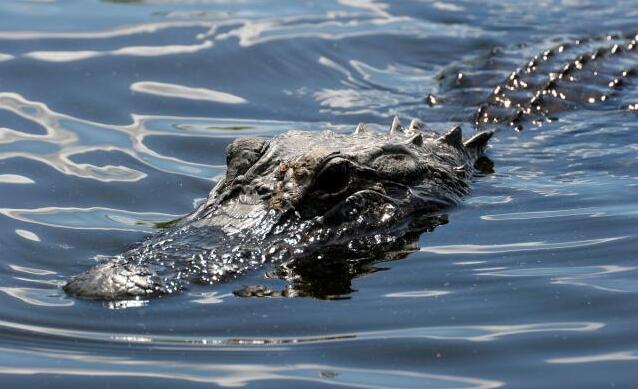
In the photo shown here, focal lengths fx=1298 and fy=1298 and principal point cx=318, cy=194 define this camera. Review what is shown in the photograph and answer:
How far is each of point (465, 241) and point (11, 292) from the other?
7.85ft

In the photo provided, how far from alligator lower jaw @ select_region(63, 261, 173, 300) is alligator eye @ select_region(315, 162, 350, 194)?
4.18 ft

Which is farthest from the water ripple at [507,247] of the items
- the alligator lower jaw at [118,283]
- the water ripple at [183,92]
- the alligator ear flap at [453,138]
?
the water ripple at [183,92]

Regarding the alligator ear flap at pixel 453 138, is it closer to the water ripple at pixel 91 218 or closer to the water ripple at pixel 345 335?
the water ripple at pixel 91 218

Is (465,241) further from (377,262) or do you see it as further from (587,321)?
(587,321)

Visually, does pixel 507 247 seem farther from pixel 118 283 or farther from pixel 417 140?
pixel 118 283

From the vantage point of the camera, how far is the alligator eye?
22.5ft

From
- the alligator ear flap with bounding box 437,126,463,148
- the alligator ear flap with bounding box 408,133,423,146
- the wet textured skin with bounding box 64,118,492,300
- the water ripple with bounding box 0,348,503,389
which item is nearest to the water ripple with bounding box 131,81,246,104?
the alligator ear flap with bounding box 437,126,463,148

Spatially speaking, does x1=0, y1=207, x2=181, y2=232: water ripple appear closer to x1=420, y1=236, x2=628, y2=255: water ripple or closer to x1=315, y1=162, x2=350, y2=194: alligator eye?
x1=315, y1=162, x2=350, y2=194: alligator eye

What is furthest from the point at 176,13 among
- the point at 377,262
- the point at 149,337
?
the point at 149,337

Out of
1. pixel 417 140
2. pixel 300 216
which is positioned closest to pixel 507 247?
pixel 300 216

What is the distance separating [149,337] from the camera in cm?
552

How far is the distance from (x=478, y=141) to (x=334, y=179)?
206cm

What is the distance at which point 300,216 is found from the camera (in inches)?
265

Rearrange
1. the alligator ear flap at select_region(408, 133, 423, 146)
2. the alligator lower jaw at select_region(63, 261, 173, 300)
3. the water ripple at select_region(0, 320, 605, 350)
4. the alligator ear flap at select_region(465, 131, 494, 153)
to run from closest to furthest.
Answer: the water ripple at select_region(0, 320, 605, 350)
the alligator lower jaw at select_region(63, 261, 173, 300)
the alligator ear flap at select_region(408, 133, 423, 146)
the alligator ear flap at select_region(465, 131, 494, 153)
